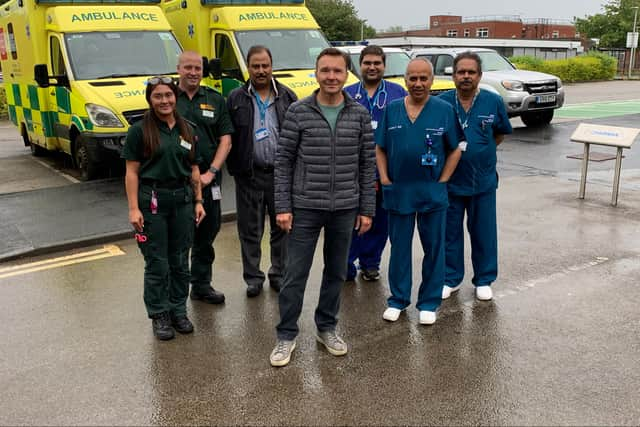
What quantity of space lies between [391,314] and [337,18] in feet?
176

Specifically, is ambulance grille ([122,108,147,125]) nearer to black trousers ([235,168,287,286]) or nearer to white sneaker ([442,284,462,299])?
black trousers ([235,168,287,286])

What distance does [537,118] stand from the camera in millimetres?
15539

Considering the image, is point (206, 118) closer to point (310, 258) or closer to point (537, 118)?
point (310, 258)

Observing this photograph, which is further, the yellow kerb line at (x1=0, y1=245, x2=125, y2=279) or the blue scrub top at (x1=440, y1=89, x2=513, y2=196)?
the yellow kerb line at (x1=0, y1=245, x2=125, y2=279)

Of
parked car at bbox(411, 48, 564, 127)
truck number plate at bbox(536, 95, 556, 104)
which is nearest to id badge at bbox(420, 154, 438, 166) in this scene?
parked car at bbox(411, 48, 564, 127)

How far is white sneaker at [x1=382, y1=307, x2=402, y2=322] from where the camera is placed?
14.4 feet

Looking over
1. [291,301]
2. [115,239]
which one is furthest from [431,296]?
[115,239]

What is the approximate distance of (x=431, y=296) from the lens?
4.34 meters

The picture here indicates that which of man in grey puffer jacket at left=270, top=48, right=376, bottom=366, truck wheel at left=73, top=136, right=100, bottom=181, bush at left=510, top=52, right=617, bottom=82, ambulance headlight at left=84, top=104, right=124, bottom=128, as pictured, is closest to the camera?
man in grey puffer jacket at left=270, top=48, right=376, bottom=366

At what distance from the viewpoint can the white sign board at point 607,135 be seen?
7488mm

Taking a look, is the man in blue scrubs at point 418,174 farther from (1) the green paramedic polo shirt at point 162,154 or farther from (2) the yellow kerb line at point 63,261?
(2) the yellow kerb line at point 63,261

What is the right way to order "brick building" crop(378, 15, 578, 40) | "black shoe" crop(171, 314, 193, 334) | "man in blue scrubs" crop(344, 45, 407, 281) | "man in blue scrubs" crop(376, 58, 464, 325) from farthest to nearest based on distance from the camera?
1. "brick building" crop(378, 15, 578, 40)
2. "man in blue scrubs" crop(344, 45, 407, 281)
3. "black shoe" crop(171, 314, 193, 334)
4. "man in blue scrubs" crop(376, 58, 464, 325)

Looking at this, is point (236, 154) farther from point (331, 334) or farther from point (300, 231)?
point (331, 334)

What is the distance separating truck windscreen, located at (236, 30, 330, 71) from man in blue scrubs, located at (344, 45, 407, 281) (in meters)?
5.08
